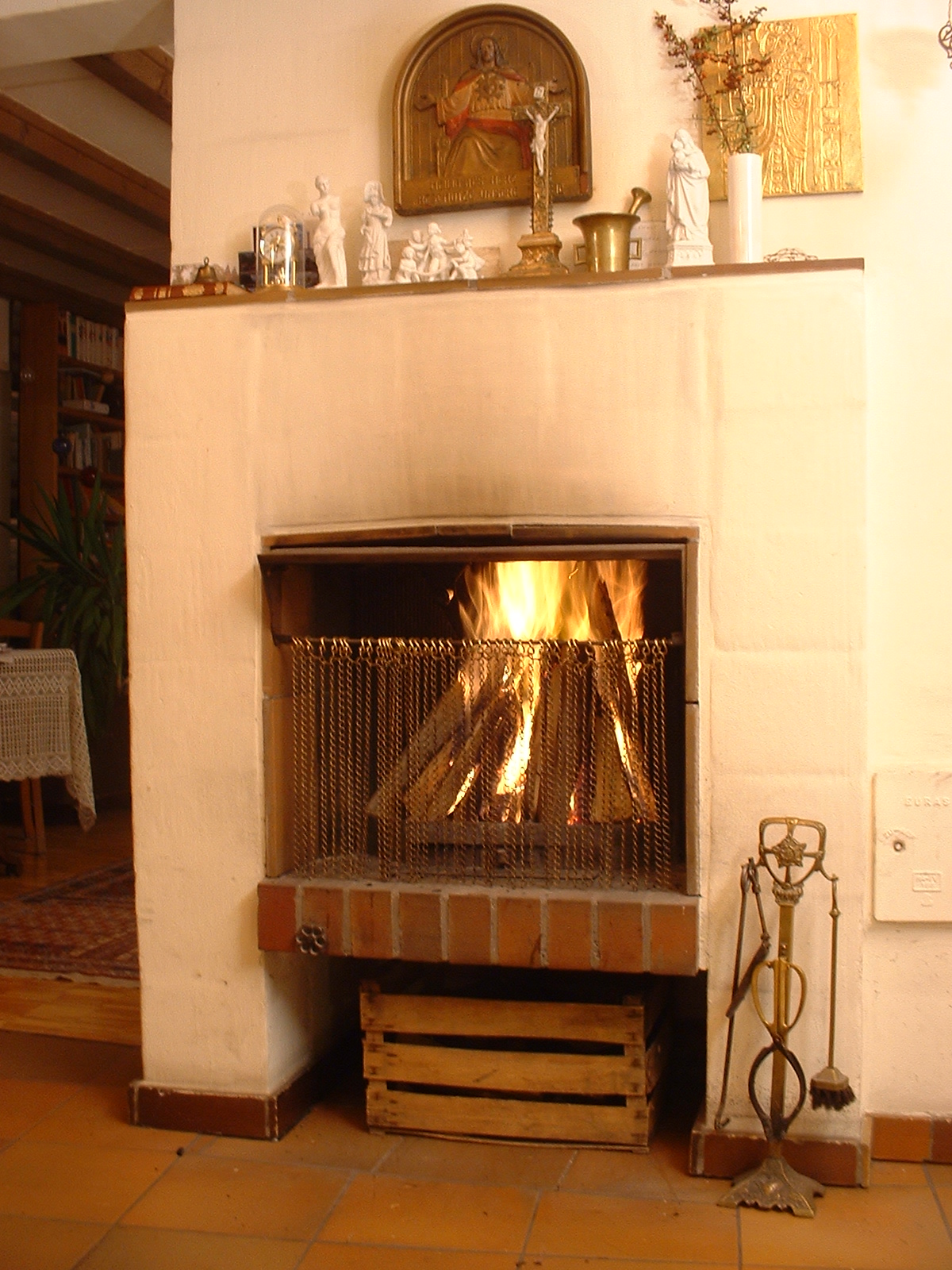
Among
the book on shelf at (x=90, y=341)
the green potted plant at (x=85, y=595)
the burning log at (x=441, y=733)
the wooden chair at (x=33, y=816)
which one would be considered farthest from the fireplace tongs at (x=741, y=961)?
the book on shelf at (x=90, y=341)

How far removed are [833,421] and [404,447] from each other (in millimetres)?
690

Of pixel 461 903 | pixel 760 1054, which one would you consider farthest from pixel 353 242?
pixel 760 1054

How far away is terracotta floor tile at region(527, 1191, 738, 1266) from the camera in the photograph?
180cm

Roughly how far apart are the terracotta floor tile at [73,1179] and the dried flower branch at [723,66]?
1960 mm

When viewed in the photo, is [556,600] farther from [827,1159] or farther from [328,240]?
[827,1159]

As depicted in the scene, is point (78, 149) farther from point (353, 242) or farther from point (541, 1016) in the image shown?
point (541, 1016)

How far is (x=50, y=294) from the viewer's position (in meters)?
6.03

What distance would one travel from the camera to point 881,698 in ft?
6.98

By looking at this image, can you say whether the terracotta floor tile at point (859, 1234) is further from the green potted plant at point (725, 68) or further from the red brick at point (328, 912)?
the green potted plant at point (725, 68)

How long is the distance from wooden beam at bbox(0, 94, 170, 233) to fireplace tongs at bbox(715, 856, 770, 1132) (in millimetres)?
3448

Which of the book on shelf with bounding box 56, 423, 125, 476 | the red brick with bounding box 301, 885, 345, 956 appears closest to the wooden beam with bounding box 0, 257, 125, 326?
the book on shelf with bounding box 56, 423, 125, 476

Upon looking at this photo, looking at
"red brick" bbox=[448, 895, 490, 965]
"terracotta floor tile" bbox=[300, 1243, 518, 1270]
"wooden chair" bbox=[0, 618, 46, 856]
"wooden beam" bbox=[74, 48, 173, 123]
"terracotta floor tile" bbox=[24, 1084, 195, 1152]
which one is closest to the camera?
"terracotta floor tile" bbox=[300, 1243, 518, 1270]

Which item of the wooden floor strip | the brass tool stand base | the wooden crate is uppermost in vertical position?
the wooden crate

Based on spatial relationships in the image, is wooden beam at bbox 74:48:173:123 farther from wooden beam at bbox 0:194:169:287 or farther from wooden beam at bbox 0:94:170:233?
wooden beam at bbox 0:194:169:287
